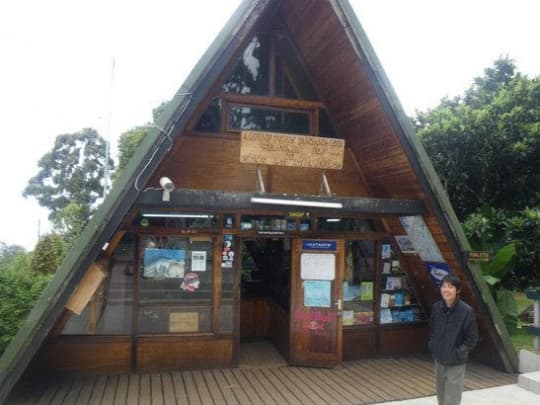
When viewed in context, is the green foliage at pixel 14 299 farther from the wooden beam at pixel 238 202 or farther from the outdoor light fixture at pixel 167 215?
the wooden beam at pixel 238 202

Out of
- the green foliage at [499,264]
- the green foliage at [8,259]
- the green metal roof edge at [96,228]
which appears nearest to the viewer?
the green metal roof edge at [96,228]

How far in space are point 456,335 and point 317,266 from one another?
9.40 feet

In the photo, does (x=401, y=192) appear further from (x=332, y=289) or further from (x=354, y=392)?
(x=354, y=392)

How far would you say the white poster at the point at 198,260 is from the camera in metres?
6.80

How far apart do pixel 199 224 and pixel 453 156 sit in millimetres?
8066

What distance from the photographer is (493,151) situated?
1102 cm

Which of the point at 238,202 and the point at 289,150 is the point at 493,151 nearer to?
the point at 289,150

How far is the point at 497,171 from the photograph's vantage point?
Result: 11141 mm

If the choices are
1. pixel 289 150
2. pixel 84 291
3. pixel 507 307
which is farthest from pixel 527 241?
pixel 84 291

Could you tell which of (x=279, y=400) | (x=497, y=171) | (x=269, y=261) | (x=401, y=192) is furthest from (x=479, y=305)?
(x=497, y=171)

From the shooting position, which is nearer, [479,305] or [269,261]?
[479,305]

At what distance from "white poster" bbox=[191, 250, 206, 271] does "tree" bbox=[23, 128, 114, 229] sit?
32.8 meters

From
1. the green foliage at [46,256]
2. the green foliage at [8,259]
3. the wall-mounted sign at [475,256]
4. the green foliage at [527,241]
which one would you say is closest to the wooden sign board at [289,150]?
the wall-mounted sign at [475,256]

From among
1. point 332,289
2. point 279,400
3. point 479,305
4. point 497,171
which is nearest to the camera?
point 279,400
